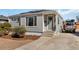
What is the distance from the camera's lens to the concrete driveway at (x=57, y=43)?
9.53 metres

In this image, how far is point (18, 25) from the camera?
381 inches

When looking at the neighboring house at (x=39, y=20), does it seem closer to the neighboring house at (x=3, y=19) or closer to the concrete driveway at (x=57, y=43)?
the neighboring house at (x=3, y=19)

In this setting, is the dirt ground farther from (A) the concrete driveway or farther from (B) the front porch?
(B) the front porch

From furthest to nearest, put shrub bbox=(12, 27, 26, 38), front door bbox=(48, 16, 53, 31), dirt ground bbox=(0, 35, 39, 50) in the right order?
front door bbox=(48, 16, 53, 31), shrub bbox=(12, 27, 26, 38), dirt ground bbox=(0, 35, 39, 50)

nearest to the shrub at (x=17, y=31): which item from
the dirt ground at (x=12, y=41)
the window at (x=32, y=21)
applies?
the dirt ground at (x=12, y=41)

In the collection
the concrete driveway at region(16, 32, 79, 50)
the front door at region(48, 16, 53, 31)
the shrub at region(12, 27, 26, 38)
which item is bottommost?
the concrete driveway at region(16, 32, 79, 50)

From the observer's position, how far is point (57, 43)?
9.61 m

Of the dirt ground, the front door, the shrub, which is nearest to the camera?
the dirt ground

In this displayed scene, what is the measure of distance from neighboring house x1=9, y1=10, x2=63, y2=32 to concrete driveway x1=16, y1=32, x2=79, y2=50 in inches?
9.2

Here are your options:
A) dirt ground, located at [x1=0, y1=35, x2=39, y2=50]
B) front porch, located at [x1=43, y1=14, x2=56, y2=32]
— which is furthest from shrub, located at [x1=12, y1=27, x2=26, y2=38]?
front porch, located at [x1=43, y1=14, x2=56, y2=32]

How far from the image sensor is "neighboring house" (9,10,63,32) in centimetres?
972

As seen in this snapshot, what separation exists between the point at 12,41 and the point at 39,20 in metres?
0.93

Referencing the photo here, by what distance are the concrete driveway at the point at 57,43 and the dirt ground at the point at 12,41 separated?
0.12 metres

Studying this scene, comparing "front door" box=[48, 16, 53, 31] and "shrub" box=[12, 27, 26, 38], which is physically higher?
"front door" box=[48, 16, 53, 31]
